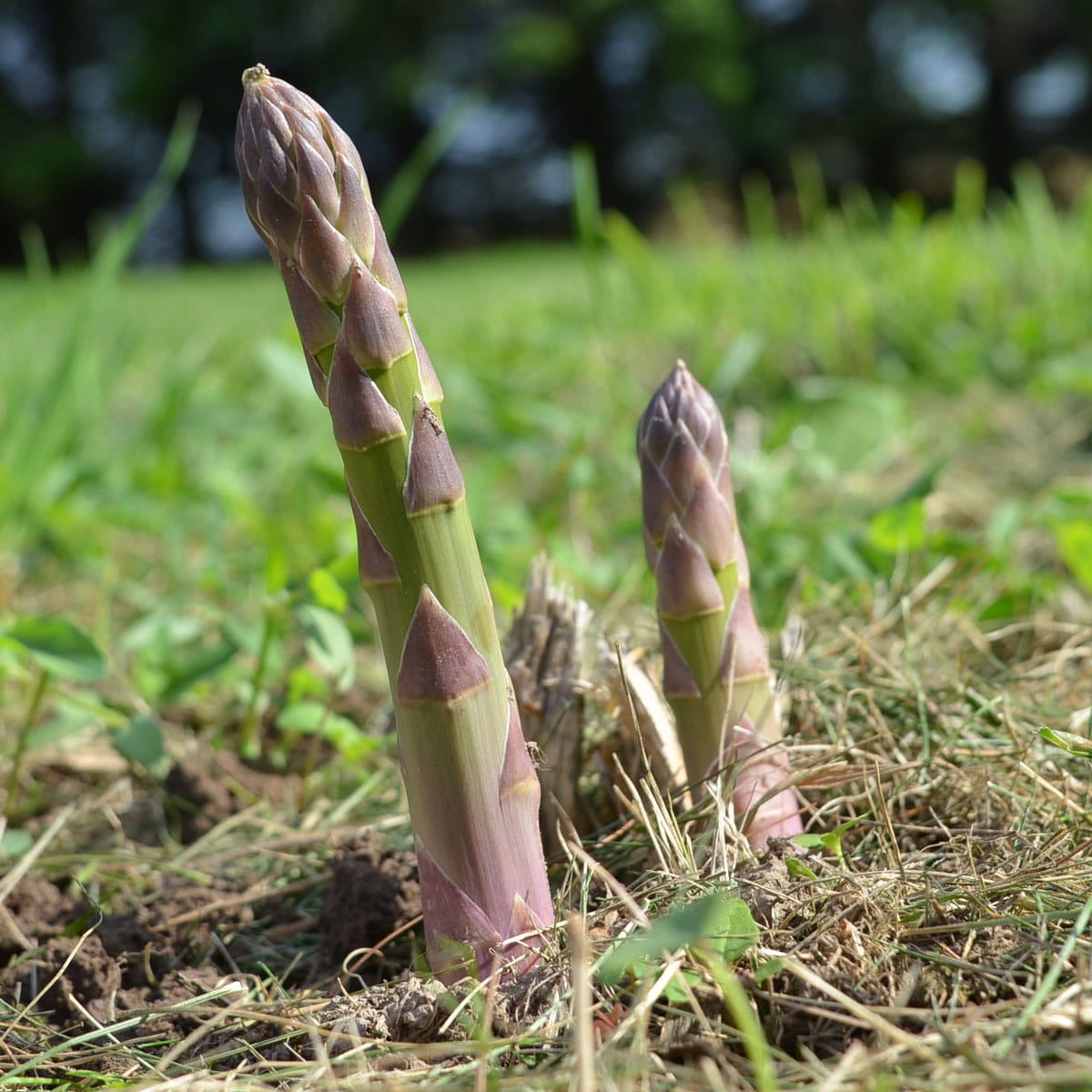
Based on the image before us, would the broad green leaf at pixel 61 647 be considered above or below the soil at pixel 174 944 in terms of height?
above

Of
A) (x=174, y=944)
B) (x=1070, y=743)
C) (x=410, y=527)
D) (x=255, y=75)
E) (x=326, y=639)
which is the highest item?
(x=255, y=75)

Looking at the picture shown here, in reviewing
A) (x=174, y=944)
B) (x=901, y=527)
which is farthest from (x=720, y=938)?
(x=901, y=527)

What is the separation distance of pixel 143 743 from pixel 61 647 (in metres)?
0.17

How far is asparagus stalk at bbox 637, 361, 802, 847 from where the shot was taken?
1117 millimetres

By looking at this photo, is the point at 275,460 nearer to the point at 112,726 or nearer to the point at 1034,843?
the point at 112,726

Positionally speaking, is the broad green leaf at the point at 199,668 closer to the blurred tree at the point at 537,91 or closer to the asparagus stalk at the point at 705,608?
the asparagus stalk at the point at 705,608

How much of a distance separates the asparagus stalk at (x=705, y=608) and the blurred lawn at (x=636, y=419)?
0.61 metres

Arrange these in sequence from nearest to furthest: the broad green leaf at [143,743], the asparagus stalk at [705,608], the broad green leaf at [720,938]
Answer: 1. the broad green leaf at [720,938]
2. the asparagus stalk at [705,608]
3. the broad green leaf at [143,743]

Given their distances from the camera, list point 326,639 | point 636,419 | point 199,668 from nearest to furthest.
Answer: point 326,639 → point 199,668 → point 636,419

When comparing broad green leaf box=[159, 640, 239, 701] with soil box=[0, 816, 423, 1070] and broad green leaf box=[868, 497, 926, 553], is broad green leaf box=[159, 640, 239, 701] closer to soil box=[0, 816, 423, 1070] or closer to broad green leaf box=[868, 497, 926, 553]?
soil box=[0, 816, 423, 1070]

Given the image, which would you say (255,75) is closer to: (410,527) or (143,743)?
(410,527)

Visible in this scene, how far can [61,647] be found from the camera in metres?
→ 1.41

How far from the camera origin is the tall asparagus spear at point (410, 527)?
93 cm

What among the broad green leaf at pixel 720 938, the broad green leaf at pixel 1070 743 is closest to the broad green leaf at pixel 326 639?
the broad green leaf at pixel 720 938
